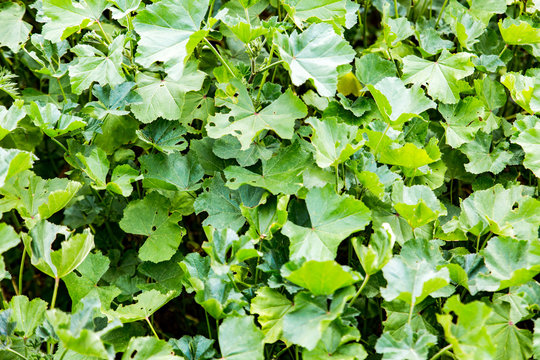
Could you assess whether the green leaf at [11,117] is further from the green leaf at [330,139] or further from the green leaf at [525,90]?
the green leaf at [525,90]

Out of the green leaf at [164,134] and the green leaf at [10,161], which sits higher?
the green leaf at [10,161]

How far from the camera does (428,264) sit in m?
1.27

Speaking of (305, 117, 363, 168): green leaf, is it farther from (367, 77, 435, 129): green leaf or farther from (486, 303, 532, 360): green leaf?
(486, 303, 532, 360): green leaf

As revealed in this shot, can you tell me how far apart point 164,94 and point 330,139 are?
58 cm

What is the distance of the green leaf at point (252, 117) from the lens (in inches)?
60.5

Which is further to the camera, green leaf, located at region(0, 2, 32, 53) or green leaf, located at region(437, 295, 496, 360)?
green leaf, located at region(0, 2, 32, 53)

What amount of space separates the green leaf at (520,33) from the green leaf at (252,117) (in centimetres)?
81

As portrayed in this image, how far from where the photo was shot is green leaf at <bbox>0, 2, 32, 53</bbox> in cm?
193

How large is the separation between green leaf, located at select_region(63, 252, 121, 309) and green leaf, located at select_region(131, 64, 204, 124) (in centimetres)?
46

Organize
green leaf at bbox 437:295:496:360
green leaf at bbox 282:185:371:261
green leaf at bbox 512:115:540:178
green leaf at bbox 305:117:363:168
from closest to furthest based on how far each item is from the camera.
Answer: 1. green leaf at bbox 437:295:496:360
2. green leaf at bbox 282:185:371:261
3. green leaf at bbox 305:117:363:168
4. green leaf at bbox 512:115:540:178

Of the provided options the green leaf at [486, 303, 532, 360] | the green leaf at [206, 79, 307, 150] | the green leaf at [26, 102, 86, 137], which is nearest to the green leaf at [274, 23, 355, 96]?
the green leaf at [206, 79, 307, 150]

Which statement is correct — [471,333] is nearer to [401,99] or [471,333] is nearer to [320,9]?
[401,99]

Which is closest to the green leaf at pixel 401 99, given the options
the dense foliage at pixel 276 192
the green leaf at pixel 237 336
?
the dense foliage at pixel 276 192

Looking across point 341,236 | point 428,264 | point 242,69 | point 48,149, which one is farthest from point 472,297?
point 48,149
